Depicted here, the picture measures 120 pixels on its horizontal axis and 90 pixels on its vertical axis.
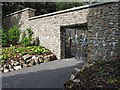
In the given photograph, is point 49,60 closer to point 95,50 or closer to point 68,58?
point 68,58

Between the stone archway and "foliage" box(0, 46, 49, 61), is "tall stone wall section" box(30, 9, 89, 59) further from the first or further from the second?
"foliage" box(0, 46, 49, 61)

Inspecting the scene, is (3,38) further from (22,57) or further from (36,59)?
(36,59)

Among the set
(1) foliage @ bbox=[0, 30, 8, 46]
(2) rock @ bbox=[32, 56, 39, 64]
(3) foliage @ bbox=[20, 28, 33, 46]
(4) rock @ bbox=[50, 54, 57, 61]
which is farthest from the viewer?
(1) foliage @ bbox=[0, 30, 8, 46]

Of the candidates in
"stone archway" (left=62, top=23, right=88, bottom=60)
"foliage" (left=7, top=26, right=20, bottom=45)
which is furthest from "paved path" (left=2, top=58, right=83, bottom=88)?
"foliage" (left=7, top=26, right=20, bottom=45)

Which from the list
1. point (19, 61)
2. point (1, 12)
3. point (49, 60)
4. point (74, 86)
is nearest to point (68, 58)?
point (49, 60)

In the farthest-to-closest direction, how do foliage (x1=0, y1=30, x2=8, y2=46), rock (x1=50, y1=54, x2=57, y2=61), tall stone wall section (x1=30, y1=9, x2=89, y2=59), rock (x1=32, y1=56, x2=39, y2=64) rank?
foliage (x1=0, y1=30, x2=8, y2=46)
rock (x1=50, y1=54, x2=57, y2=61)
rock (x1=32, y1=56, x2=39, y2=64)
tall stone wall section (x1=30, y1=9, x2=89, y2=59)

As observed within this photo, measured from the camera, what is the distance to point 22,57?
11.0m

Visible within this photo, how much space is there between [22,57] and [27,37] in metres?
2.26

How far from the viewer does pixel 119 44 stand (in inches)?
325

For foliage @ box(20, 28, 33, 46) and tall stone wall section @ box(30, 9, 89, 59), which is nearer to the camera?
tall stone wall section @ box(30, 9, 89, 59)

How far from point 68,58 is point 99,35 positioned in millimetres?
3229

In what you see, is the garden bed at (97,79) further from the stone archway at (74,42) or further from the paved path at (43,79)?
the stone archway at (74,42)

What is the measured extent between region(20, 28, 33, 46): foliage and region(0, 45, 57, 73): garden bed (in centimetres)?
50

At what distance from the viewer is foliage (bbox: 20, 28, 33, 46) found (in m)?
12.6
